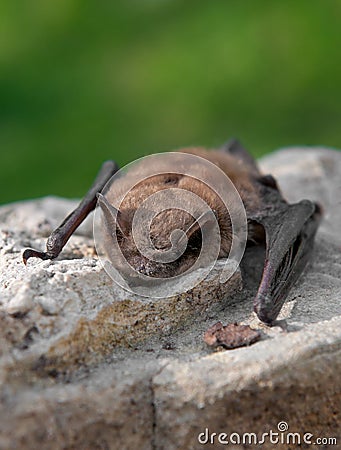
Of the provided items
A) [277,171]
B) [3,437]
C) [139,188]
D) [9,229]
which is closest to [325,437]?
[3,437]

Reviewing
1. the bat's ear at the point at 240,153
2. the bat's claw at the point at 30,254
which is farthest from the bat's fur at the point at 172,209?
the bat's ear at the point at 240,153

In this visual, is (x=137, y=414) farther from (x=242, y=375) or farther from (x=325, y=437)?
(x=325, y=437)

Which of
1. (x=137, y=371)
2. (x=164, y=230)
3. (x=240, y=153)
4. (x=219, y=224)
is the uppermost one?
(x=164, y=230)

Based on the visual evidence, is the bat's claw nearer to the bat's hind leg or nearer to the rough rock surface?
the bat's hind leg

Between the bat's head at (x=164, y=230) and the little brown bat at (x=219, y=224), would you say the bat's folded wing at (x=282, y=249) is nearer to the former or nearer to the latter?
the little brown bat at (x=219, y=224)

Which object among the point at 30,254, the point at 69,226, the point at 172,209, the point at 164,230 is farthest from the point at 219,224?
the point at 30,254

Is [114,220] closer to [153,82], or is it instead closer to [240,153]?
[240,153]

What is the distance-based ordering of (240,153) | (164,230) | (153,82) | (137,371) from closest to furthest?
(137,371) → (164,230) → (240,153) → (153,82)
